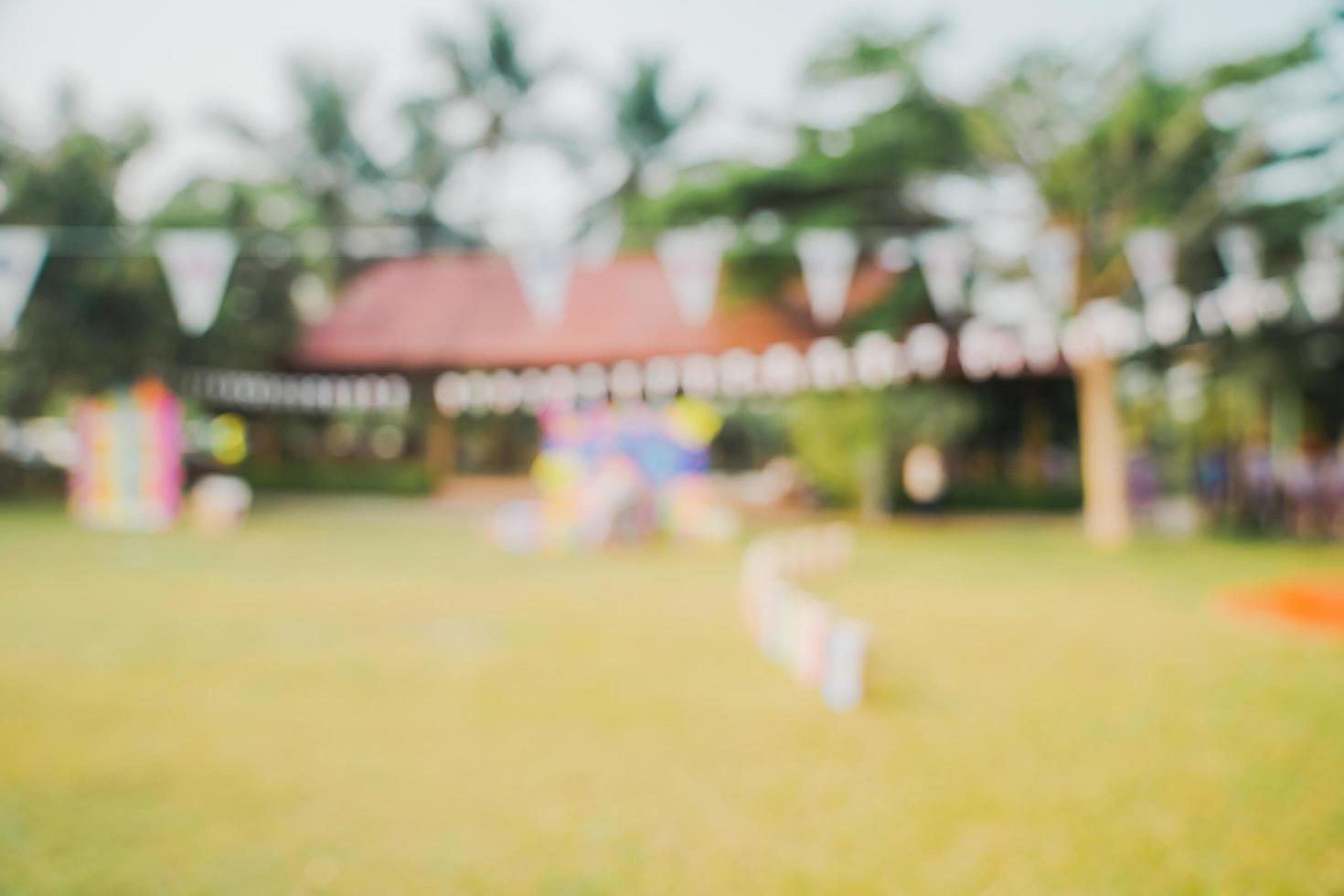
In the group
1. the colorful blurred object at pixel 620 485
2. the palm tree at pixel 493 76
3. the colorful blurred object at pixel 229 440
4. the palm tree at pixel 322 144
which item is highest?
the palm tree at pixel 493 76

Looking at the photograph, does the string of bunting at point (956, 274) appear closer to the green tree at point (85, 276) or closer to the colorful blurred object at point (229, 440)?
the green tree at point (85, 276)

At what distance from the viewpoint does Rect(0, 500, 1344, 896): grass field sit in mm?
2719

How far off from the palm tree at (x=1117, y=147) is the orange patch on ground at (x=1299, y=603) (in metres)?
5.02

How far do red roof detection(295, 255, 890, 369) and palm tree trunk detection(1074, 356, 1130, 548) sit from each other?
5362 millimetres

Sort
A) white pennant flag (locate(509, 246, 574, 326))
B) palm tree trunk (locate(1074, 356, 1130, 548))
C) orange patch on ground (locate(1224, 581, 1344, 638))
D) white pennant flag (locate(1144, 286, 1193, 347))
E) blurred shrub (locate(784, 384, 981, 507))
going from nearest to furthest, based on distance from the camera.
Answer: orange patch on ground (locate(1224, 581, 1344, 638)) < white pennant flag (locate(509, 246, 574, 326)) < white pennant flag (locate(1144, 286, 1193, 347)) < palm tree trunk (locate(1074, 356, 1130, 548)) < blurred shrub (locate(784, 384, 981, 507))

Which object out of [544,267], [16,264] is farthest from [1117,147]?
[16,264]

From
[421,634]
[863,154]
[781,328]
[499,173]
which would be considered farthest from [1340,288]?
[499,173]

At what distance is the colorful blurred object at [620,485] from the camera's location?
39.0 feet

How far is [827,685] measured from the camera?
14.6ft

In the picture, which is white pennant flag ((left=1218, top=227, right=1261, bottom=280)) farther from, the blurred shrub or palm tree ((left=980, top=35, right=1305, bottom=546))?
the blurred shrub

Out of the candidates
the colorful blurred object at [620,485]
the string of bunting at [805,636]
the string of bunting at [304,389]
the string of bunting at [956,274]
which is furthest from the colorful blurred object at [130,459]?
the string of bunting at [805,636]

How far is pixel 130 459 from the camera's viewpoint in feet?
47.9

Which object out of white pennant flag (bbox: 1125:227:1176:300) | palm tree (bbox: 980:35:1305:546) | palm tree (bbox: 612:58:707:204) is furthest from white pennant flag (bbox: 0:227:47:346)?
palm tree (bbox: 612:58:707:204)

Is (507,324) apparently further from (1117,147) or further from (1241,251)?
(1241,251)
